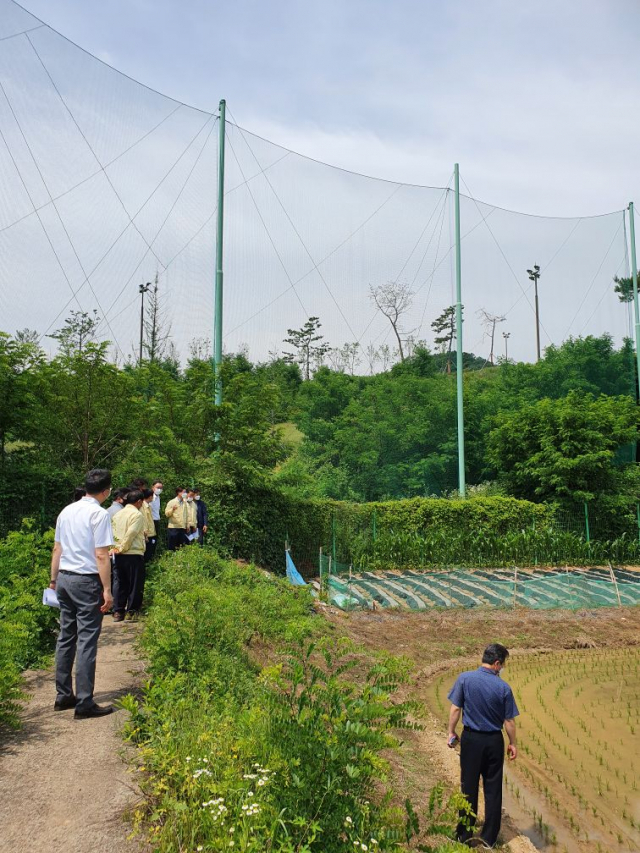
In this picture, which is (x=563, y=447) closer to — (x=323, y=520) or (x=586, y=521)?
(x=586, y=521)

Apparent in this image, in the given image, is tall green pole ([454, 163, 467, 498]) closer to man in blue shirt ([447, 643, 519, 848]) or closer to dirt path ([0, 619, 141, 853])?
man in blue shirt ([447, 643, 519, 848])

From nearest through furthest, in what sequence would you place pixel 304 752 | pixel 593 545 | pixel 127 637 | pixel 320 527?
1. pixel 304 752
2. pixel 127 637
3. pixel 320 527
4. pixel 593 545

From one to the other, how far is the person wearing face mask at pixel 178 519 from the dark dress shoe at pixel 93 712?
20.6ft

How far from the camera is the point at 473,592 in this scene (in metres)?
15.3

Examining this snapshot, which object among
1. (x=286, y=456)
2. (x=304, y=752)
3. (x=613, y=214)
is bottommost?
(x=304, y=752)

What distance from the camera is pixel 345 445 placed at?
29.5m

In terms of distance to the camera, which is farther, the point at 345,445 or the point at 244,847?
the point at 345,445

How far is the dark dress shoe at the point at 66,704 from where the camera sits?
491 cm

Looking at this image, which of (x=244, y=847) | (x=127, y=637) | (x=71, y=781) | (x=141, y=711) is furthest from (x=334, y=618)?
(x=244, y=847)

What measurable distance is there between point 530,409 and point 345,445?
7.77 metres

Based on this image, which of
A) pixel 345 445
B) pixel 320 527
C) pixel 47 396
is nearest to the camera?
pixel 47 396

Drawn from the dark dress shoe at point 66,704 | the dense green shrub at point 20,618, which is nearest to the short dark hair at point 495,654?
the dark dress shoe at point 66,704

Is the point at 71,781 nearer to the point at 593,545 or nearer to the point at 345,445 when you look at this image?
the point at 593,545

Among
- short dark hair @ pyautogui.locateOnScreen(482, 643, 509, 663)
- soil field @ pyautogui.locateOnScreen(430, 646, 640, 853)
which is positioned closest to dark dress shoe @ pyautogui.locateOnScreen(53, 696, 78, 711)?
short dark hair @ pyautogui.locateOnScreen(482, 643, 509, 663)
